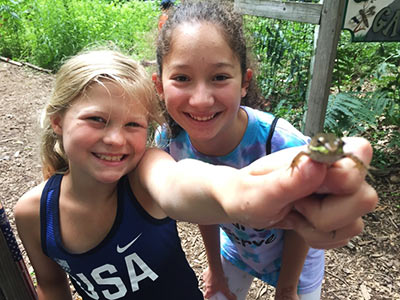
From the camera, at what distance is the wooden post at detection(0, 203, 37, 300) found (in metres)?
1.52

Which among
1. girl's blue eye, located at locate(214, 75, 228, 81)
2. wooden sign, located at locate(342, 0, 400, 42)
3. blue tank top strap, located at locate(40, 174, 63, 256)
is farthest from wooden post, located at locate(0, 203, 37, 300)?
wooden sign, located at locate(342, 0, 400, 42)

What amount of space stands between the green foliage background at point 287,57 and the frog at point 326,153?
156 cm

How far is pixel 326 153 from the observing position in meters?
0.69

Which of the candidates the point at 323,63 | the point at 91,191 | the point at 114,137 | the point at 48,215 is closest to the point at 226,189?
the point at 114,137

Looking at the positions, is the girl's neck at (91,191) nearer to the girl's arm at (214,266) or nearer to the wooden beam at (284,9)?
the girl's arm at (214,266)

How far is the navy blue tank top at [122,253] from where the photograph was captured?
1513 mm

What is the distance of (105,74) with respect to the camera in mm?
1468

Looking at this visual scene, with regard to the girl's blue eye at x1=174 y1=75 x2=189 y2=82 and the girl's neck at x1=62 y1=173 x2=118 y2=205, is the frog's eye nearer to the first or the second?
the girl's blue eye at x1=174 y1=75 x2=189 y2=82

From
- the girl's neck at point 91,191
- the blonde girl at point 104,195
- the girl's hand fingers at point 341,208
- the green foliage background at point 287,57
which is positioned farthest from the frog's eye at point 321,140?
the green foliage background at point 287,57

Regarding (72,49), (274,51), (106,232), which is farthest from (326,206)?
(72,49)

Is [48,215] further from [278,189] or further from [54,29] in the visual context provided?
[54,29]

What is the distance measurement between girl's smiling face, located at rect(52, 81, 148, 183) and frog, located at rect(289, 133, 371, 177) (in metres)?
0.88

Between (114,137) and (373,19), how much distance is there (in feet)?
8.32

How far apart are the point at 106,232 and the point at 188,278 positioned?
56 cm
